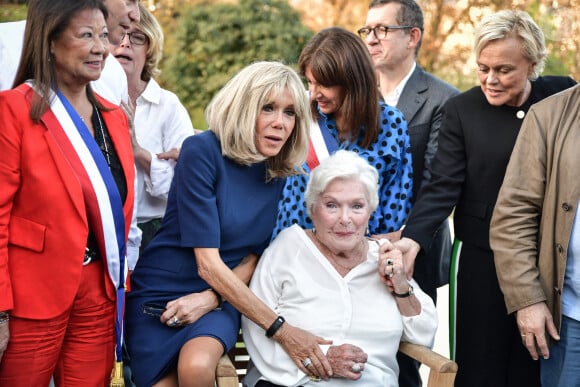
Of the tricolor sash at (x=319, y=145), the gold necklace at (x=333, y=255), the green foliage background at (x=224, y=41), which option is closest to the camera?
the gold necklace at (x=333, y=255)

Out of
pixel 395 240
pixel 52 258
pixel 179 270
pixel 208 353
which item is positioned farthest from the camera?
pixel 395 240

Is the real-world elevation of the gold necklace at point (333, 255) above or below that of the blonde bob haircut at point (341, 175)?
below

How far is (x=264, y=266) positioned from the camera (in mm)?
3391

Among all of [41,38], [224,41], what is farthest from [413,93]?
[224,41]

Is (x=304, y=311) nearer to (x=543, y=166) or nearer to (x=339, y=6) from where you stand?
(x=543, y=166)

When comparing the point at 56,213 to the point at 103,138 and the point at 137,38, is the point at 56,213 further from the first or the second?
the point at 137,38

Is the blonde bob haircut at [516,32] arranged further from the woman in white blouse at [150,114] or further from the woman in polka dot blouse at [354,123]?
the woman in white blouse at [150,114]

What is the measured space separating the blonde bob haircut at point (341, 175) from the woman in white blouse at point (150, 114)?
2.63 feet

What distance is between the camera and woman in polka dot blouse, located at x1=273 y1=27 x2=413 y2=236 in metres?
3.62

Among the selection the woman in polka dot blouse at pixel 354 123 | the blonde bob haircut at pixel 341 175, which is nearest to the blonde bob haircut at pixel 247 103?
the blonde bob haircut at pixel 341 175

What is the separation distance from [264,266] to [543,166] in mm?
1177

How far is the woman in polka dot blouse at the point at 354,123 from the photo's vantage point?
362cm

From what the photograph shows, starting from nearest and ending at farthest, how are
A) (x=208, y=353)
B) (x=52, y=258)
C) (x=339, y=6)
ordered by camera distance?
(x=52, y=258) < (x=208, y=353) < (x=339, y=6)

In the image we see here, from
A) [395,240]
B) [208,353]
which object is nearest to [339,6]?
[395,240]
